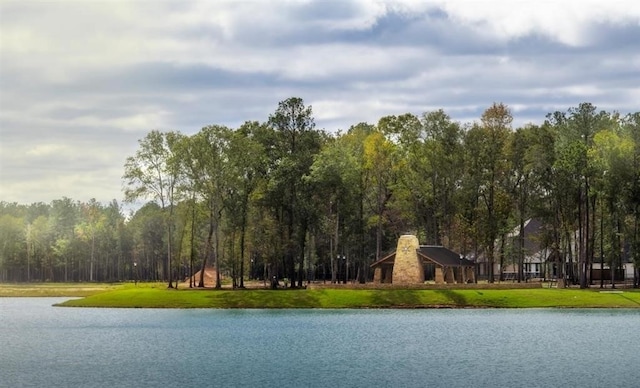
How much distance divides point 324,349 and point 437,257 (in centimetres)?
5902

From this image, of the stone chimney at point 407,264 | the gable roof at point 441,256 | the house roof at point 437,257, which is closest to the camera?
the stone chimney at point 407,264

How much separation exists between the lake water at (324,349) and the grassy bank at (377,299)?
8372 millimetres

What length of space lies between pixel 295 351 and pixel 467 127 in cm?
7637

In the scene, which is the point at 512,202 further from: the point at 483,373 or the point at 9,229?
the point at 9,229

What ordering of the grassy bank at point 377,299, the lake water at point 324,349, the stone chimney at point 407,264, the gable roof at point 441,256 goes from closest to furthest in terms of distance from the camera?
the lake water at point 324,349 < the grassy bank at point 377,299 < the stone chimney at point 407,264 < the gable roof at point 441,256

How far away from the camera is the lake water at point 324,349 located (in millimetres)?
44531

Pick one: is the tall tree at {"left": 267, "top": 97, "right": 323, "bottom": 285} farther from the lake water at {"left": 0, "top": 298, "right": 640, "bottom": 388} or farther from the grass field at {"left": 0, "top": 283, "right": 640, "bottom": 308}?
the lake water at {"left": 0, "top": 298, "right": 640, "bottom": 388}

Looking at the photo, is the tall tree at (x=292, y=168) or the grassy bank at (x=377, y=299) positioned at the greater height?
the tall tree at (x=292, y=168)

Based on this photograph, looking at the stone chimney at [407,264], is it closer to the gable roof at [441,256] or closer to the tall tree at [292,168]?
the gable roof at [441,256]

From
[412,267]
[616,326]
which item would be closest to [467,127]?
[412,267]

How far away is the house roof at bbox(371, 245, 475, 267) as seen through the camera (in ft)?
374

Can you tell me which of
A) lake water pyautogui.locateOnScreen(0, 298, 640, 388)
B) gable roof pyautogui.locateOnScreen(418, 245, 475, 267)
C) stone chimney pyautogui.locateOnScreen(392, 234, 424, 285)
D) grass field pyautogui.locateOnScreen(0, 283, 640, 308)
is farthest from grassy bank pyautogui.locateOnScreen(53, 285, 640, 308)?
lake water pyautogui.locateOnScreen(0, 298, 640, 388)

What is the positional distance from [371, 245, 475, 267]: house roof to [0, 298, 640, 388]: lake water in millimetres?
22718

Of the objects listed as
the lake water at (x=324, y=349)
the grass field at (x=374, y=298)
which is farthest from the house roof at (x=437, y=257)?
the lake water at (x=324, y=349)
